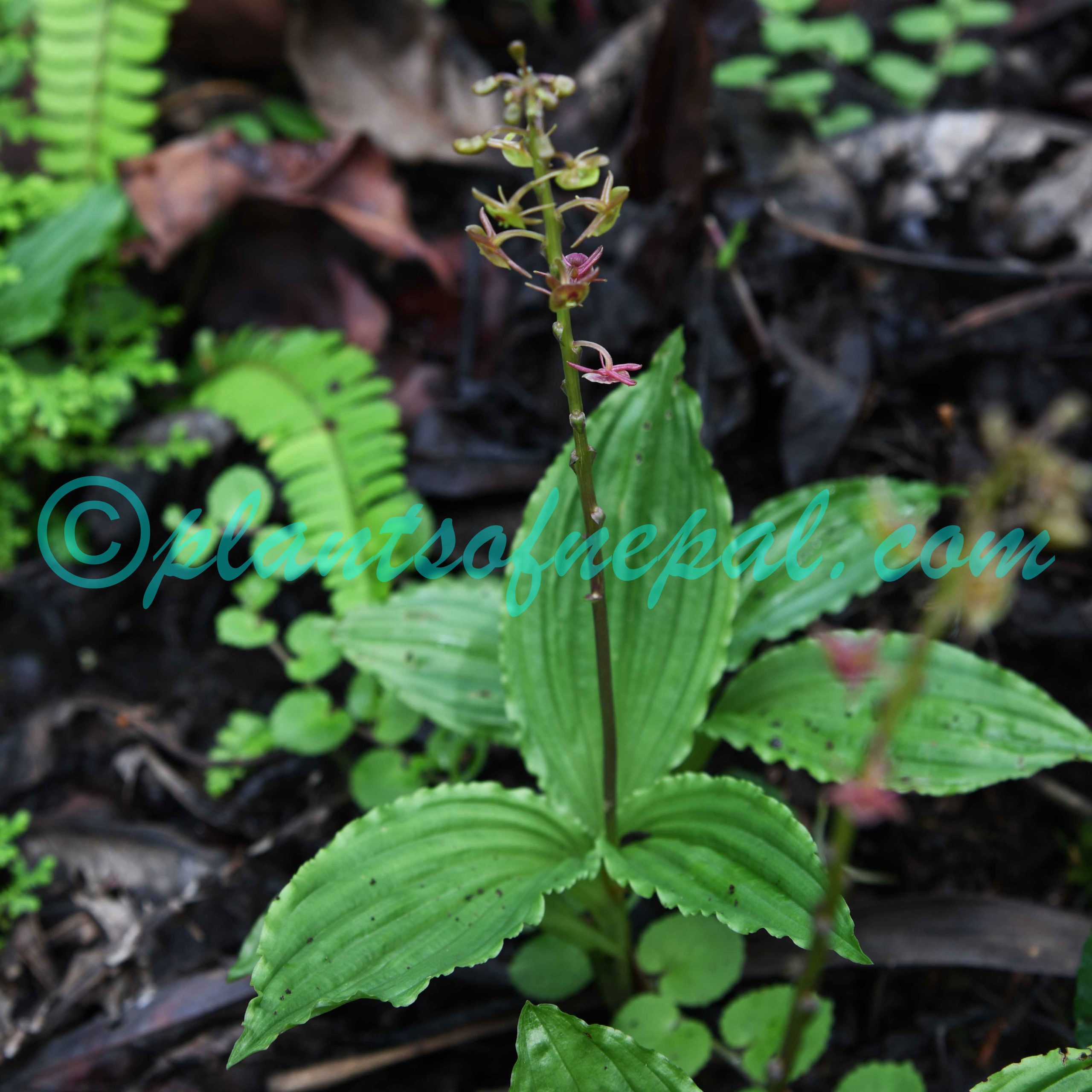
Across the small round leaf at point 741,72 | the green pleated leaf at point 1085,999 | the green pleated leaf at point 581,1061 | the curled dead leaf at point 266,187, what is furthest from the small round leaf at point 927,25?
the green pleated leaf at point 581,1061

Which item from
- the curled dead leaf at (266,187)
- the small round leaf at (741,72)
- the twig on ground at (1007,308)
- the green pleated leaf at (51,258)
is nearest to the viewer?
the green pleated leaf at (51,258)

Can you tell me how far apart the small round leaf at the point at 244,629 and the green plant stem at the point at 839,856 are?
73.7 inches

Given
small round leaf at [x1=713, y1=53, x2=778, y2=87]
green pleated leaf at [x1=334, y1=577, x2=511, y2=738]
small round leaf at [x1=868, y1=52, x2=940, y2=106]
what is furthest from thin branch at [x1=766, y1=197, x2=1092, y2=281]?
green pleated leaf at [x1=334, y1=577, x2=511, y2=738]

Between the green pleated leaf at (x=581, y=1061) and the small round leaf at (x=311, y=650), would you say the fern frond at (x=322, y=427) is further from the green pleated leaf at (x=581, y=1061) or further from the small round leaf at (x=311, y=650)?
the green pleated leaf at (x=581, y=1061)

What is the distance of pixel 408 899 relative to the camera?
178cm

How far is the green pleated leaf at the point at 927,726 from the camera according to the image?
196 centimetres

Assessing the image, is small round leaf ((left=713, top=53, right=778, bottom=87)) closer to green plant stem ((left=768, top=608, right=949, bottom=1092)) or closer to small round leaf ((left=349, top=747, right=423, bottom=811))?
small round leaf ((left=349, top=747, right=423, bottom=811))

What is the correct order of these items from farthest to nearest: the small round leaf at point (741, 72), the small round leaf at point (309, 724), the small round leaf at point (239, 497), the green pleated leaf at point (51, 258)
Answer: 1. the small round leaf at point (741, 72)
2. the green pleated leaf at point (51, 258)
3. the small round leaf at point (239, 497)
4. the small round leaf at point (309, 724)

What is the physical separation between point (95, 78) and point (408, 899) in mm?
3301

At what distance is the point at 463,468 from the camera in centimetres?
319

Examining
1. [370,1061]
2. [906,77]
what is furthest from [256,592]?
[906,77]

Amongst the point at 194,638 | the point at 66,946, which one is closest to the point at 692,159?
the point at 194,638

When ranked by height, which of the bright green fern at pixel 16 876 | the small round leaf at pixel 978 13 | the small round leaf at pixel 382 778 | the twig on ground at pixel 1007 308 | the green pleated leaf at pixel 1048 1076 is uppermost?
the small round leaf at pixel 978 13

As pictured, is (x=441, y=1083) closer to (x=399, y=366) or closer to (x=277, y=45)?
(x=399, y=366)
